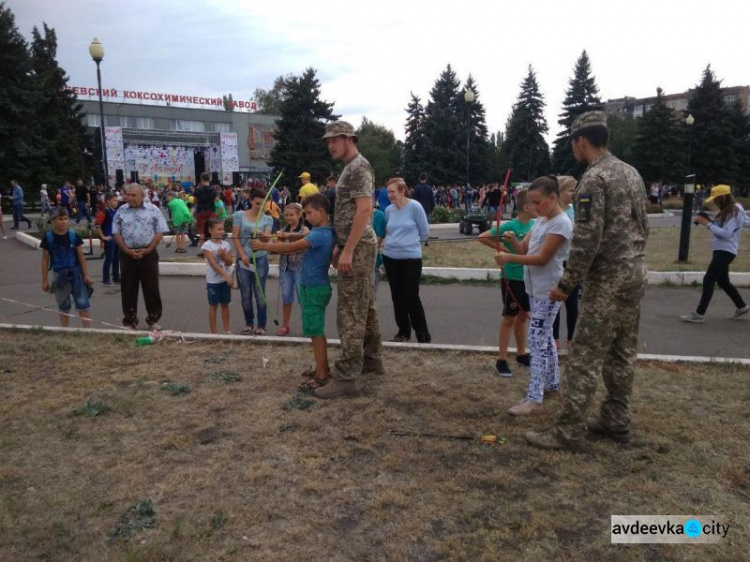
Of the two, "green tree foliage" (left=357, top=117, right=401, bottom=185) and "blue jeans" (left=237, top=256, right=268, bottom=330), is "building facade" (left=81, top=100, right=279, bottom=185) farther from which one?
"blue jeans" (left=237, top=256, right=268, bottom=330)

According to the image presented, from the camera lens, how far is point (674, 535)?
9.53 ft

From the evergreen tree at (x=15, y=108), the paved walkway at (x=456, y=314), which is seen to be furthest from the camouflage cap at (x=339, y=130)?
the evergreen tree at (x=15, y=108)

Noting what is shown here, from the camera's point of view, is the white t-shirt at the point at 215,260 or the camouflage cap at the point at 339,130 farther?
the white t-shirt at the point at 215,260

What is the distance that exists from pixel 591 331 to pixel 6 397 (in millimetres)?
4715

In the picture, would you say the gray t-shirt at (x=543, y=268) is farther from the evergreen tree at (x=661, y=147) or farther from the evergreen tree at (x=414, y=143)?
the evergreen tree at (x=661, y=147)

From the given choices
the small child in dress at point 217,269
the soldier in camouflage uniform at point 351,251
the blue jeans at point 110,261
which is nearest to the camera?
the soldier in camouflage uniform at point 351,251

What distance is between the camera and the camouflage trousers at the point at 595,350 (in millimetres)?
3582

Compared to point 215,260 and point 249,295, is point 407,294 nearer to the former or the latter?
point 249,295

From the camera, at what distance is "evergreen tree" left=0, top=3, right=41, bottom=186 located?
2983cm

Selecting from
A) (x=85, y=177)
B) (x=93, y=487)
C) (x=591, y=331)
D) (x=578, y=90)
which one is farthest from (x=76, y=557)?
(x=578, y=90)

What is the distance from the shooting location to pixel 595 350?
3.61 metres

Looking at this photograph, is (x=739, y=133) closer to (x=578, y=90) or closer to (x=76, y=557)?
(x=578, y=90)

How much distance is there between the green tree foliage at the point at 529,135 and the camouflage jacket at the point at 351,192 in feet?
159

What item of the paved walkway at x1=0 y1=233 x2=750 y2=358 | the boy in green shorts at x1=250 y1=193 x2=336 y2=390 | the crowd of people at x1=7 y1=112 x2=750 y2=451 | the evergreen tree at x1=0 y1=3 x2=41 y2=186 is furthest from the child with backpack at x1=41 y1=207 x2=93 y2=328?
the evergreen tree at x1=0 y1=3 x2=41 y2=186
